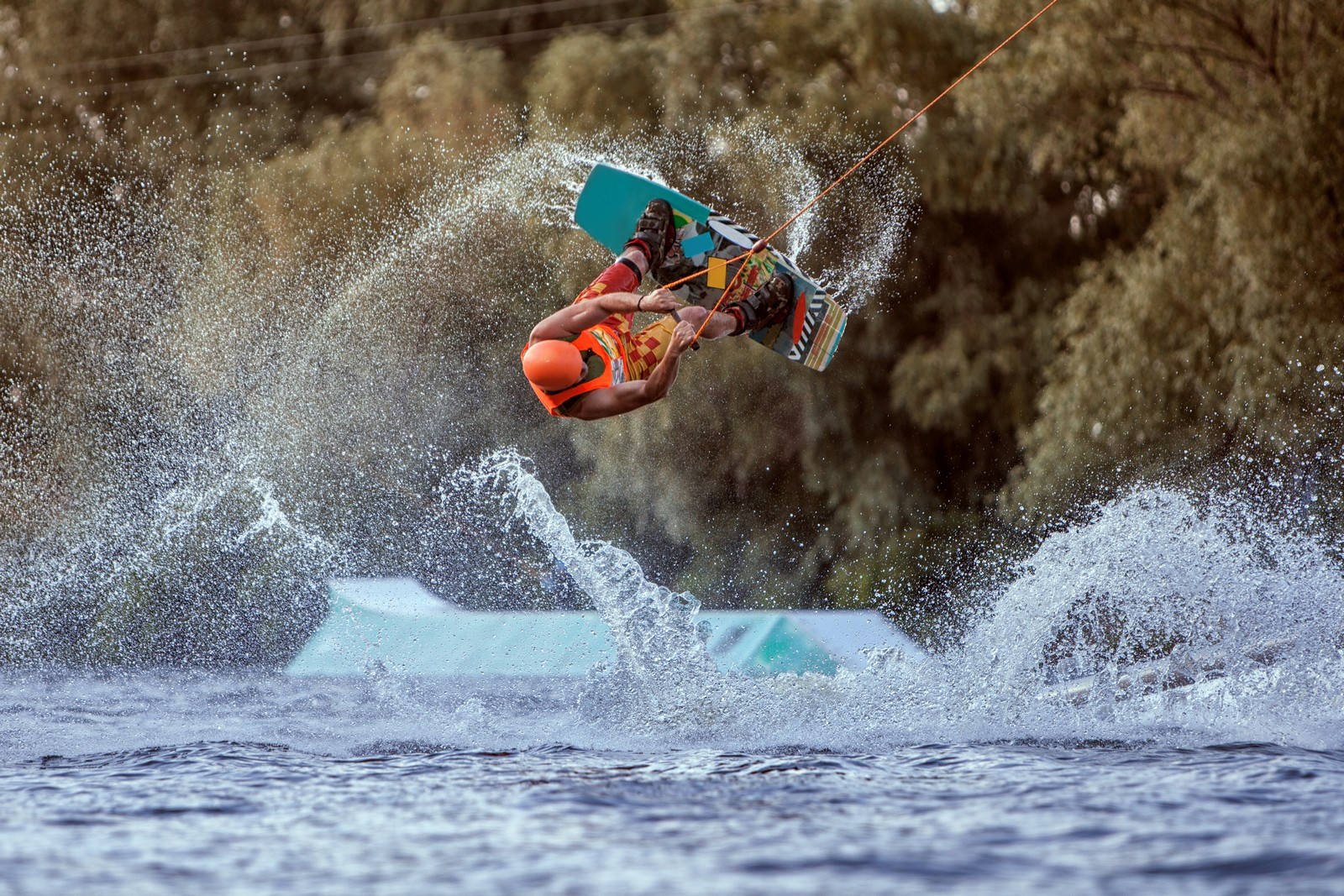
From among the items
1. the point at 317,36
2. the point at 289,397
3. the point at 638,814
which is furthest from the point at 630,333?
the point at 317,36

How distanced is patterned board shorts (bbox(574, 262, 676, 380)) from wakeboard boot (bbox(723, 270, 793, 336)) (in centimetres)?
26

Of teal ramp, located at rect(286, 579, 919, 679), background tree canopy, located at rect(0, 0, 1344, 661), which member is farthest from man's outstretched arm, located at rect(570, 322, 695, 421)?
background tree canopy, located at rect(0, 0, 1344, 661)

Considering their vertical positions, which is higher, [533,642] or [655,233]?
[655,233]

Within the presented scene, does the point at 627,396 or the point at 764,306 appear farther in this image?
the point at 764,306

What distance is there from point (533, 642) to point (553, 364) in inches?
150

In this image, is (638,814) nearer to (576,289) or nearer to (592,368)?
(592,368)

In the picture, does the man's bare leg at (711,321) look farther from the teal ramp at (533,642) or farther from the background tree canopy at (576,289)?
the background tree canopy at (576,289)

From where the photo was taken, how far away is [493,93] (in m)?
10.4

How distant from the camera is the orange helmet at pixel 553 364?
4707mm

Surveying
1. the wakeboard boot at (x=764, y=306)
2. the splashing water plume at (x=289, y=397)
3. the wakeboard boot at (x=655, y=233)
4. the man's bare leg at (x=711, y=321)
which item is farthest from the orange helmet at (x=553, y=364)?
the splashing water plume at (x=289, y=397)

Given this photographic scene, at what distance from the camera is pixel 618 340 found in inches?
195

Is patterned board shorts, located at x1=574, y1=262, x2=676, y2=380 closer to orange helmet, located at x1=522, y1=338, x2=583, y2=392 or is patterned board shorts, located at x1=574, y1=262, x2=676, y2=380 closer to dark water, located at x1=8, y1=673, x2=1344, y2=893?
orange helmet, located at x1=522, y1=338, x2=583, y2=392

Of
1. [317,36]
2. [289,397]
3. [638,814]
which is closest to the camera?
[638,814]

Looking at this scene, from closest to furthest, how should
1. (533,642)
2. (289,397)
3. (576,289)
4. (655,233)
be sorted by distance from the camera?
(655,233), (533,642), (576,289), (289,397)
